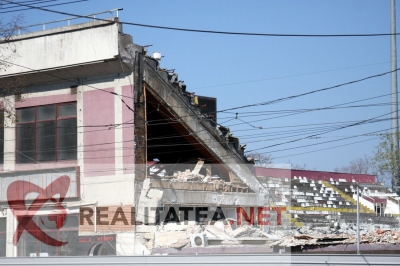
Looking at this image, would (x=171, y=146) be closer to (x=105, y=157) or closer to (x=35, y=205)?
(x=105, y=157)

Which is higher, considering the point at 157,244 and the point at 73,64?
the point at 73,64

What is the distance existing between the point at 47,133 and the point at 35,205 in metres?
3.32

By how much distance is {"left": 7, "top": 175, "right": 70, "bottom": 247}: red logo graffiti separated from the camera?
86.3 feet

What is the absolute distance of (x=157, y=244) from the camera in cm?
2402

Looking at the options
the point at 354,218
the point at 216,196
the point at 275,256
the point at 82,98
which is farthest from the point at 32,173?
the point at 275,256

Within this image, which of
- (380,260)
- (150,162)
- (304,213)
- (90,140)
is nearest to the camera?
(380,260)

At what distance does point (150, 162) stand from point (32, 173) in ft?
17.8

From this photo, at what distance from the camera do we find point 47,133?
27.4 meters

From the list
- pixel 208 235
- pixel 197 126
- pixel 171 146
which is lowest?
pixel 208 235

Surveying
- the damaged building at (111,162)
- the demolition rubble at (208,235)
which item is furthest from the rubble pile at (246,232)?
the damaged building at (111,162)

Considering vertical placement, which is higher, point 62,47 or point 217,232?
point 62,47

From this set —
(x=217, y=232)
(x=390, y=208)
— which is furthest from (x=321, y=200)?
(x=217, y=232)

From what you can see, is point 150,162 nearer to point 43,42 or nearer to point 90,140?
point 90,140

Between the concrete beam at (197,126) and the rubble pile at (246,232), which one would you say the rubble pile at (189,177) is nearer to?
the concrete beam at (197,126)
